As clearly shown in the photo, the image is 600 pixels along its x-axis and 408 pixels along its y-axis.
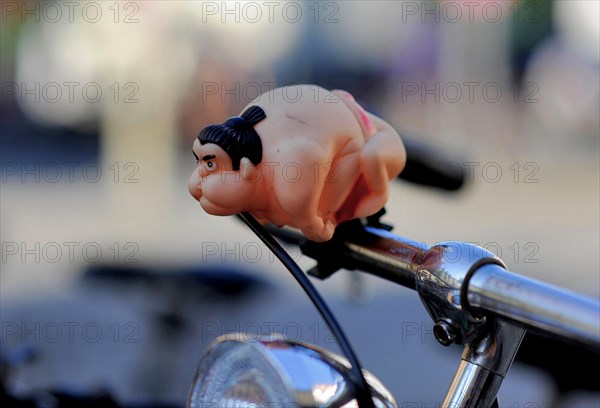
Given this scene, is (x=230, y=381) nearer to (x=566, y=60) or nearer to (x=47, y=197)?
(x=47, y=197)

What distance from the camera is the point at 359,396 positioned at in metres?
0.79

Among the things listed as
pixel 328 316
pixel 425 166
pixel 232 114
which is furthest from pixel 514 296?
pixel 232 114

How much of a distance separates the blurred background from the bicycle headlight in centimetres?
225

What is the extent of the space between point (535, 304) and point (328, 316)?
24 centimetres

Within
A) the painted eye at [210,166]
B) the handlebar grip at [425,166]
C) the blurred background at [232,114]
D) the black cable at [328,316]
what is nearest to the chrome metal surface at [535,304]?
the black cable at [328,316]

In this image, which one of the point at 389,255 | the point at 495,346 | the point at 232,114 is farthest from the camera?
the point at 232,114

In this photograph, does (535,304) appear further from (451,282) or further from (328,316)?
(328,316)

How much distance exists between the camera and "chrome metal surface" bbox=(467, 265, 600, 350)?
0.63 meters

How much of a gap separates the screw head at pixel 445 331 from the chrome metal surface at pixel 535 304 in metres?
0.05

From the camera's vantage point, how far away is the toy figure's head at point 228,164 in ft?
2.61

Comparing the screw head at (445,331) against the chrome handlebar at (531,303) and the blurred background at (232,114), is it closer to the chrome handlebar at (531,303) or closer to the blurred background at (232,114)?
the chrome handlebar at (531,303)

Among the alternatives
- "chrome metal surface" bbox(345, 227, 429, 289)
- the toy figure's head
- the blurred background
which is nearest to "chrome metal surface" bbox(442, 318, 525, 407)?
"chrome metal surface" bbox(345, 227, 429, 289)

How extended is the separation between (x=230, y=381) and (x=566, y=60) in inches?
469

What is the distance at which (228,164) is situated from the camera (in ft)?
2.63
